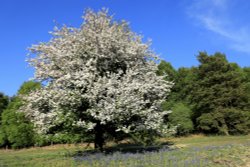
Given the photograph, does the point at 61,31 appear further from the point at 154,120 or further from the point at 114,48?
the point at 154,120

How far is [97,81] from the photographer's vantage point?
16.8 m

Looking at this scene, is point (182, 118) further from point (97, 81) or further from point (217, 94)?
point (97, 81)

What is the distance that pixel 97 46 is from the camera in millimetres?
17562

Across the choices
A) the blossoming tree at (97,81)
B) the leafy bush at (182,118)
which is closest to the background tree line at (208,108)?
the leafy bush at (182,118)

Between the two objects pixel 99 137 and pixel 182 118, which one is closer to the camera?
pixel 99 137

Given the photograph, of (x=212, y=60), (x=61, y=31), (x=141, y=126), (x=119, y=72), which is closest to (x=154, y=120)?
(x=141, y=126)

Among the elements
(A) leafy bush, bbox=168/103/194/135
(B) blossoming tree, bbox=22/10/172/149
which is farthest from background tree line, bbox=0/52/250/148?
(B) blossoming tree, bbox=22/10/172/149

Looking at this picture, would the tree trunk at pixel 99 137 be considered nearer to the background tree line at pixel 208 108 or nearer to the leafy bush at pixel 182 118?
the background tree line at pixel 208 108

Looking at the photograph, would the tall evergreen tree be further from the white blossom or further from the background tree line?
the white blossom

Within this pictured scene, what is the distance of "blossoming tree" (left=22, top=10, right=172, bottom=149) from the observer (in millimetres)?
16359

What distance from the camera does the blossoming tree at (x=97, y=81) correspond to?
53.7 feet

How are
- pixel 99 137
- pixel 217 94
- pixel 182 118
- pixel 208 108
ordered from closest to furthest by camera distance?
pixel 99 137
pixel 217 94
pixel 182 118
pixel 208 108

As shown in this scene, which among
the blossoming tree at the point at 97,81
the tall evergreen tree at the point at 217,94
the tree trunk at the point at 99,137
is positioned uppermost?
the tall evergreen tree at the point at 217,94

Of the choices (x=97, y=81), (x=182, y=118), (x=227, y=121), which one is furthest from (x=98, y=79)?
(x=227, y=121)
